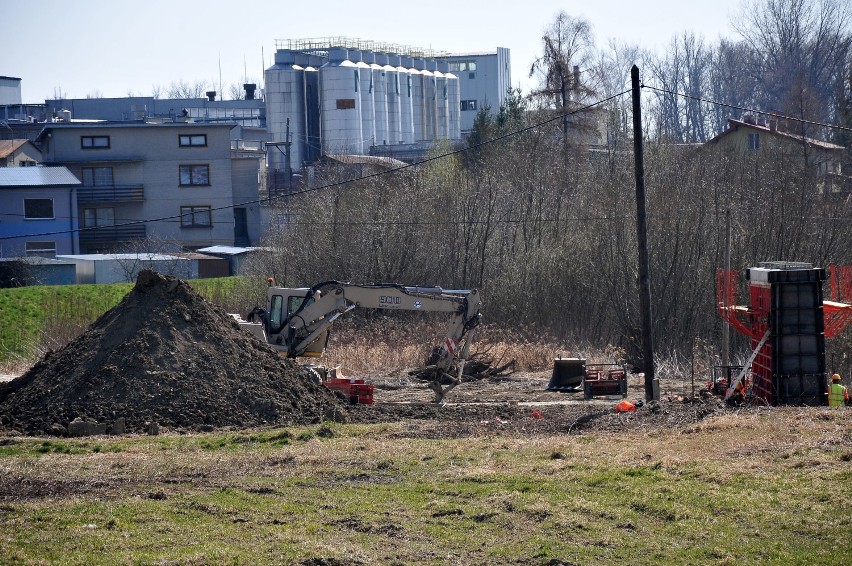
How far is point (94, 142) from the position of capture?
64.8 meters

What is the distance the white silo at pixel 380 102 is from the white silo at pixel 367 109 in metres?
0.72

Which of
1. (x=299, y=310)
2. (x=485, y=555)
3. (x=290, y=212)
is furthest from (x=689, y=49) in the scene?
(x=485, y=555)

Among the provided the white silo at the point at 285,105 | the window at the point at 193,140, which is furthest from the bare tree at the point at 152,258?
the white silo at the point at 285,105

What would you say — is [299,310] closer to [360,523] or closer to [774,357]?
[774,357]

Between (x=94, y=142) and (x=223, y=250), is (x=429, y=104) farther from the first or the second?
(x=223, y=250)

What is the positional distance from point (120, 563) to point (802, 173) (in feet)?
107

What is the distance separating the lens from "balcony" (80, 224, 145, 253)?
211 ft

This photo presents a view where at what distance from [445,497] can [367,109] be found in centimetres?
7676

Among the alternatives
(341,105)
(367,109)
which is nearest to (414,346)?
(341,105)

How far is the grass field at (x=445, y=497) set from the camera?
938 cm

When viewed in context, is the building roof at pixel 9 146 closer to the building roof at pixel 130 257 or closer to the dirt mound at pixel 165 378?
the building roof at pixel 130 257

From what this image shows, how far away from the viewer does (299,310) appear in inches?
943

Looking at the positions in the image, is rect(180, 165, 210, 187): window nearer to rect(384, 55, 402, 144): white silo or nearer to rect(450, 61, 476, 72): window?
rect(384, 55, 402, 144): white silo

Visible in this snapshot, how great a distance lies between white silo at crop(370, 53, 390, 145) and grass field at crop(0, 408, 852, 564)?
7350 cm
